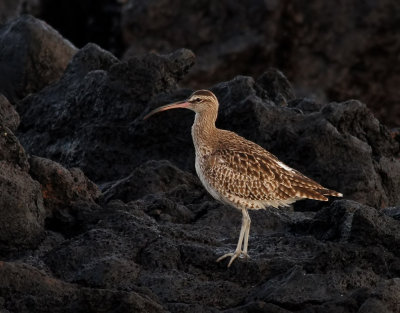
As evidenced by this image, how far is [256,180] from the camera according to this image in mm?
13055

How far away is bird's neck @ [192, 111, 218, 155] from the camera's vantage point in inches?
532

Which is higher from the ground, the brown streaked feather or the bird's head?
the bird's head

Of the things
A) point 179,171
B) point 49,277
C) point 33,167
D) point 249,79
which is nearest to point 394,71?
point 249,79

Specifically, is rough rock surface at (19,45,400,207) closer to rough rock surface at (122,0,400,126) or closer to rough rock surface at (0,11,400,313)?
rough rock surface at (0,11,400,313)

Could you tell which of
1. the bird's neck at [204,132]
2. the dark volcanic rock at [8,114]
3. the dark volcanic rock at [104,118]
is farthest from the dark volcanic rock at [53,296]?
the dark volcanic rock at [104,118]

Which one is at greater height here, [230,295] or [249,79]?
[249,79]

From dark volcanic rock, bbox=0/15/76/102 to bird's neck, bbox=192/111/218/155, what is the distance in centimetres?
674

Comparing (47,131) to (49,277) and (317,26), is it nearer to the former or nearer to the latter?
(49,277)

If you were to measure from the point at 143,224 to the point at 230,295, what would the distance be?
4.95 ft

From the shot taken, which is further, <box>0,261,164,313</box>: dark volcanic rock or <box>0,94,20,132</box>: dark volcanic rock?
<box>0,94,20,132</box>: dark volcanic rock

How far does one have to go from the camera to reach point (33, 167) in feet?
42.9

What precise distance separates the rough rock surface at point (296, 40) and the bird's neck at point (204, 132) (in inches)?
531

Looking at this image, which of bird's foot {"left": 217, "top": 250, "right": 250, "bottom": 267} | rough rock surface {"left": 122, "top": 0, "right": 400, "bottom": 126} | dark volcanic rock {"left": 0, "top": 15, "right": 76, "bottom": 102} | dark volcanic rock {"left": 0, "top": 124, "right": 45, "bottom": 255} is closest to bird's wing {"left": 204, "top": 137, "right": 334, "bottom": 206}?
bird's foot {"left": 217, "top": 250, "right": 250, "bottom": 267}

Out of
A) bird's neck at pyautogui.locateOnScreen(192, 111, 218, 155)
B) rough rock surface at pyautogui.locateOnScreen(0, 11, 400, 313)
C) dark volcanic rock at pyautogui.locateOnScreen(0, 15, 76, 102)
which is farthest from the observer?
dark volcanic rock at pyautogui.locateOnScreen(0, 15, 76, 102)
